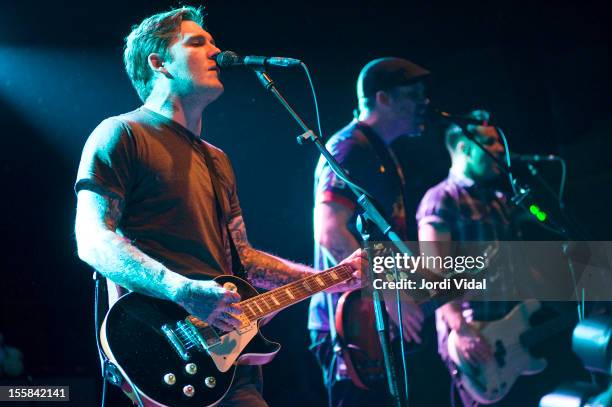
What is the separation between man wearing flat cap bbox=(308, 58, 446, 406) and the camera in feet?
10.5

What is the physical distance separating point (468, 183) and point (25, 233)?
280cm

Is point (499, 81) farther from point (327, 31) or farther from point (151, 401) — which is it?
point (151, 401)

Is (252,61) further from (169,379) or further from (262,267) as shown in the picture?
(169,379)

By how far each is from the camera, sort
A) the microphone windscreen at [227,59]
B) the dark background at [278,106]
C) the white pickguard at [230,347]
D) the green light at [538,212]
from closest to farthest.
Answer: the white pickguard at [230,347], the microphone windscreen at [227,59], the green light at [538,212], the dark background at [278,106]

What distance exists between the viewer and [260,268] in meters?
2.77

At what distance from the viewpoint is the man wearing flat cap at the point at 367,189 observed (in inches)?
126

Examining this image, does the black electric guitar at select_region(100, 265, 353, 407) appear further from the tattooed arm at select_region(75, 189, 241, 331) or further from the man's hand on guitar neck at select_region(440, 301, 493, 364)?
the man's hand on guitar neck at select_region(440, 301, 493, 364)

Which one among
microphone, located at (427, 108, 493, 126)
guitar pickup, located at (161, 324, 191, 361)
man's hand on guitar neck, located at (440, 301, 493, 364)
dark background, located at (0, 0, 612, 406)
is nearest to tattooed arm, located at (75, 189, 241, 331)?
guitar pickup, located at (161, 324, 191, 361)

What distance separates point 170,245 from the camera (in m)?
2.38

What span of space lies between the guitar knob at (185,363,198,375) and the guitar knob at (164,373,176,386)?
0.17 ft

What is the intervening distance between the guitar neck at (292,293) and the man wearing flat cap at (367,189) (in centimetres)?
47

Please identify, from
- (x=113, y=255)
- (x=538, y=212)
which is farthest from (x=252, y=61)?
(x=538, y=212)

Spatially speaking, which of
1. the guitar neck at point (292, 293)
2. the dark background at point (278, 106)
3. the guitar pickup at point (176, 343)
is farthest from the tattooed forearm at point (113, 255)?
the dark background at point (278, 106)

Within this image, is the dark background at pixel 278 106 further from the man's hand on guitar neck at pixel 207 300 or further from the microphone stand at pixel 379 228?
the microphone stand at pixel 379 228
